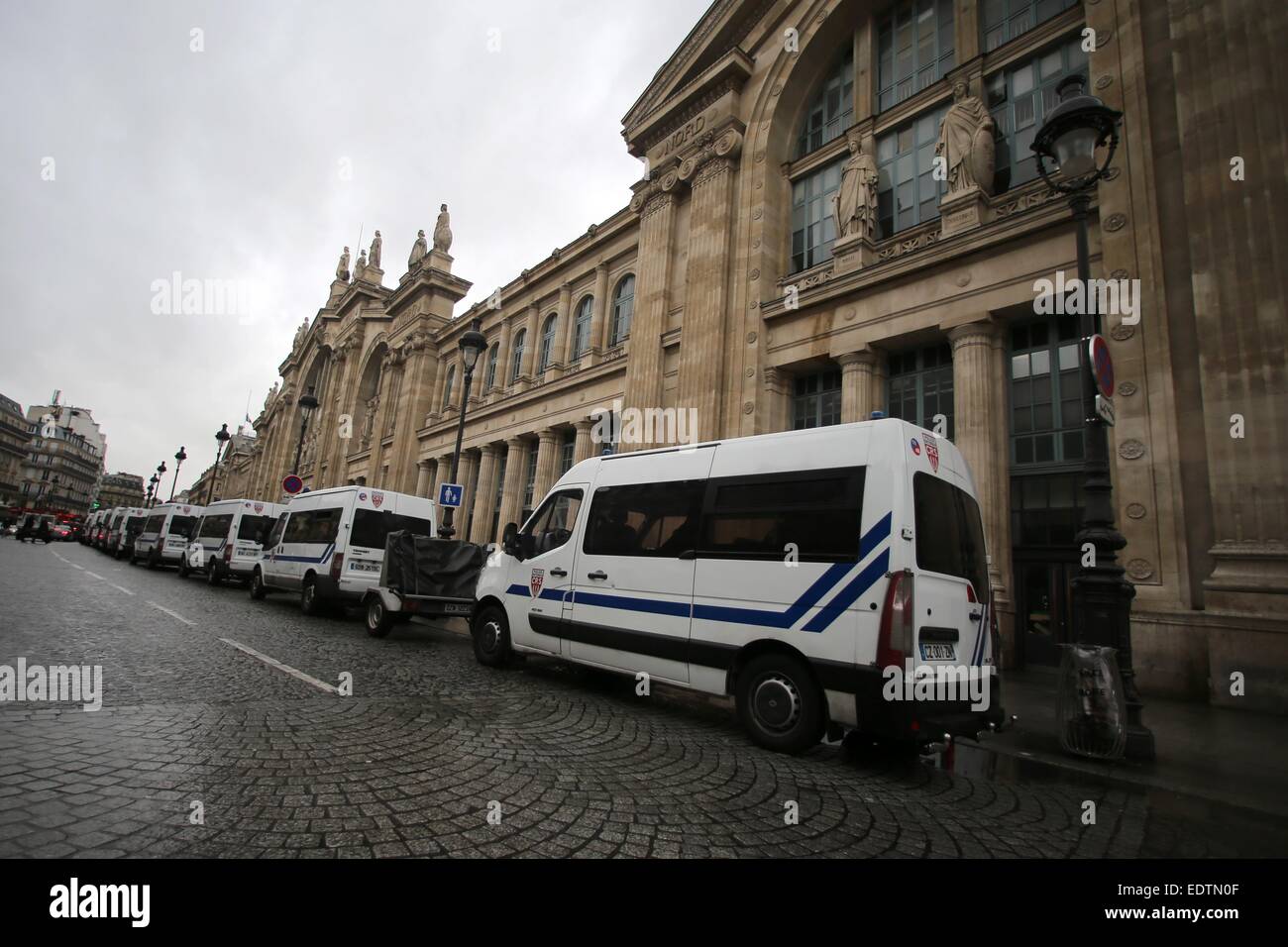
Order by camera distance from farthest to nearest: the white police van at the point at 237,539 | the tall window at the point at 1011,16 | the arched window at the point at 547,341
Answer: the arched window at the point at 547,341
the white police van at the point at 237,539
the tall window at the point at 1011,16

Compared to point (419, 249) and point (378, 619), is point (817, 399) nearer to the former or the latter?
point (378, 619)

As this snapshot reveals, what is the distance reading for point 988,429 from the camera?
10.4 m

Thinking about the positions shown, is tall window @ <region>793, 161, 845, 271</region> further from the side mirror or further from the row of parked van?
the side mirror

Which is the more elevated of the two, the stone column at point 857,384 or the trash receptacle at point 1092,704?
the stone column at point 857,384

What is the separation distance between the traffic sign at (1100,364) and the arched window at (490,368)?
26.7 metres

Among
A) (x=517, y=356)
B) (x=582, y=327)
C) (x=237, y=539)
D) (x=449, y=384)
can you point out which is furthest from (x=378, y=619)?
(x=449, y=384)

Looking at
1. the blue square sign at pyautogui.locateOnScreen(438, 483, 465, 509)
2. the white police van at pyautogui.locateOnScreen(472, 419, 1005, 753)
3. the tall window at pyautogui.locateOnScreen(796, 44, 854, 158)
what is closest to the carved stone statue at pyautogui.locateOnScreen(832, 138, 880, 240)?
the tall window at pyautogui.locateOnScreen(796, 44, 854, 158)

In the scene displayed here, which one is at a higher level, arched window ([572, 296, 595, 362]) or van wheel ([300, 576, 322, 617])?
arched window ([572, 296, 595, 362])

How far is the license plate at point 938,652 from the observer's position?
4.47 metres

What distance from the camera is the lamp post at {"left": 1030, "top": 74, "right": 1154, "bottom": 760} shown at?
520 centimetres

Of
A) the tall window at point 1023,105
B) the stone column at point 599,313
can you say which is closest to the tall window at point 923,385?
the tall window at point 1023,105

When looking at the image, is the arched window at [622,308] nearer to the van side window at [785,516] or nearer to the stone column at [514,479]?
the stone column at [514,479]

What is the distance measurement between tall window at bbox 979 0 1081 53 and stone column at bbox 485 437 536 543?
65.6ft

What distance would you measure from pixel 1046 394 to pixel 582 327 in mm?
18055
